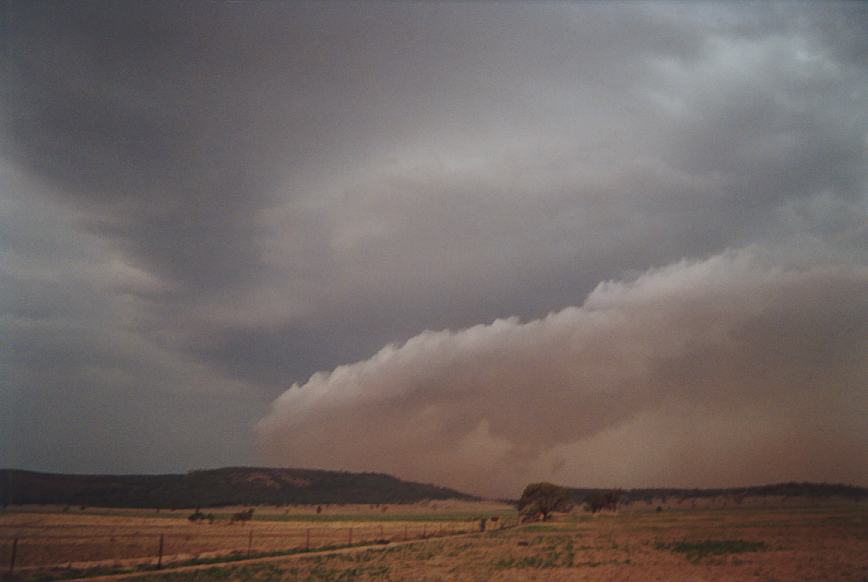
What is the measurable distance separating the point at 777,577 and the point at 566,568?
8350mm

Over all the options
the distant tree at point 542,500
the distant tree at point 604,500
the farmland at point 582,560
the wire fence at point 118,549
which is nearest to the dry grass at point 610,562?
the farmland at point 582,560

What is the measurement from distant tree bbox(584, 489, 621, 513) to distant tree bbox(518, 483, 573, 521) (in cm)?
787

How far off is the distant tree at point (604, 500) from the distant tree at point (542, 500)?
7.87 m

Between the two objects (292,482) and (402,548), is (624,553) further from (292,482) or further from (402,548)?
(292,482)

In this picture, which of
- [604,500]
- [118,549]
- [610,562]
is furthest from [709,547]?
[604,500]

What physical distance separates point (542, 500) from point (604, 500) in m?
19.2

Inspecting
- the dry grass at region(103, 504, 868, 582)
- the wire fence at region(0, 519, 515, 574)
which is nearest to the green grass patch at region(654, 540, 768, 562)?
the dry grass at region(103, 504, 868, 582)

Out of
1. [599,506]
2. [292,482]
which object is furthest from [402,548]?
[292,482]

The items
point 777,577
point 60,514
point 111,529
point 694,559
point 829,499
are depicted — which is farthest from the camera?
point 829,499

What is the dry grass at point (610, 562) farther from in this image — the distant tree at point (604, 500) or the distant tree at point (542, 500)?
the distant tree at point (604, 500)

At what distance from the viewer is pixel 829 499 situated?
104m

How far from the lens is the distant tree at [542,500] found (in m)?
103

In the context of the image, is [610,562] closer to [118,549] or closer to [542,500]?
[118,549]

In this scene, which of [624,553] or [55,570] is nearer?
[55,570]
